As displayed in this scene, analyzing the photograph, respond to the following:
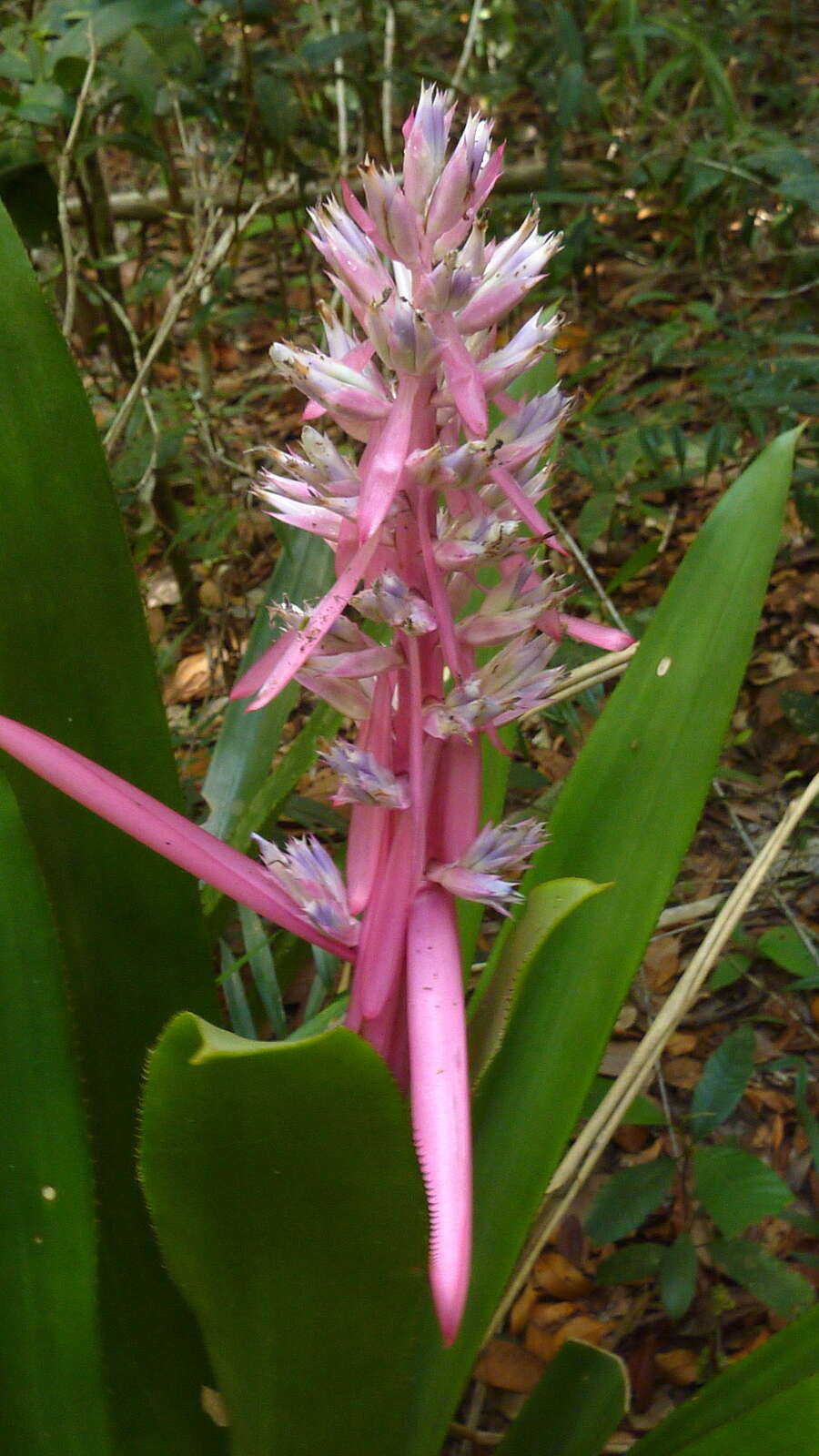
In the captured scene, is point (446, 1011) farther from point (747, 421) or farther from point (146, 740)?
point (747, 421)

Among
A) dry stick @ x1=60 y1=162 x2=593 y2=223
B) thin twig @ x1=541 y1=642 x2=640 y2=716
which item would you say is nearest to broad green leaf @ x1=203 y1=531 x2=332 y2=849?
thin twig @ x1=541 y1=642 x2=640 y2=716

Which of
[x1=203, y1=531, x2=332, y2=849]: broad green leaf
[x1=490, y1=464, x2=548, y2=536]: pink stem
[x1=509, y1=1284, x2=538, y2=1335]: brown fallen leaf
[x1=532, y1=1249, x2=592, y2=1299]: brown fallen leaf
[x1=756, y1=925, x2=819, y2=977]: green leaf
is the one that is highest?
[x1=490, y1=464, x2=548, y2=536]: pink stem

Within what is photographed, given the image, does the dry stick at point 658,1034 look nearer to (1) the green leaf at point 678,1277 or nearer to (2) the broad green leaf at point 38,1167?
(1) the green leaf at point 678,1277

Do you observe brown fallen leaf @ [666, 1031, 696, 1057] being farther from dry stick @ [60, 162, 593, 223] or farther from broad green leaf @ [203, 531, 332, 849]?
dry stick @ [60, 162, 593, 223]

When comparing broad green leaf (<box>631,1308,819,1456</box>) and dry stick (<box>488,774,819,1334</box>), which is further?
dry stick (<box>488,774,819,1334</box>)

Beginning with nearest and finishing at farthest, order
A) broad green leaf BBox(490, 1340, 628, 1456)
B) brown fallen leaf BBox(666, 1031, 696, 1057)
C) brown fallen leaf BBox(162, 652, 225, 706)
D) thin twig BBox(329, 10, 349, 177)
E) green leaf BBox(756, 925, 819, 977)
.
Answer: broad green leaf BBox(490, 1340, 628, 1456)
green leaf BBox(756, 925, 819, 977)
brown fallen leaf BBox(666, 1031, 696, 1057)
thin twig BBox(329, 10, 349, 177)
brown fallen leaf BBox(162, 652, 225, 706)

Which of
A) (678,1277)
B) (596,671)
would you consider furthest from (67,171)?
(678,1277)

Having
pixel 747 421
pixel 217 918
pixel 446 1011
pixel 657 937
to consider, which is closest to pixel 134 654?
pixel 446 1011
